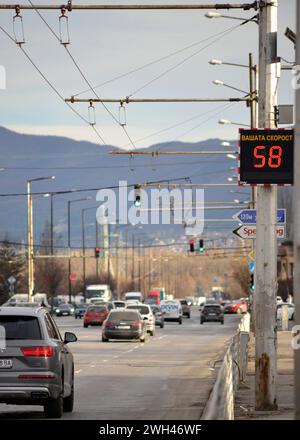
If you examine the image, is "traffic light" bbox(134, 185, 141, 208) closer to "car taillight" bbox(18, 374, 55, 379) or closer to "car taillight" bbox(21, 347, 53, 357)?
"car taillight" bbox(21, 347, 53, 357)

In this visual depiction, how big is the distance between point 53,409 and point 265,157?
17.2 ft

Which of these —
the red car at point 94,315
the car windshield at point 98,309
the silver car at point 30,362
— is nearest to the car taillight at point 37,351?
the silver car at point 30,362

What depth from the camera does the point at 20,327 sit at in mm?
22688

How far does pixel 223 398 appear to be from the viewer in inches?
598

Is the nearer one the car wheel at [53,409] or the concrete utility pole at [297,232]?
the concrete utility pole at [297,232]

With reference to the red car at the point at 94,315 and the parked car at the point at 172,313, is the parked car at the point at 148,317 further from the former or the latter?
the parked car at the point at 172,313

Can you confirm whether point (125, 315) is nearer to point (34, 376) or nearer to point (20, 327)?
point (20, 327)

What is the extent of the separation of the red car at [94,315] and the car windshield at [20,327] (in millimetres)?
60271

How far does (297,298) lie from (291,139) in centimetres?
826

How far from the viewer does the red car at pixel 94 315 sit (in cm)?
8319

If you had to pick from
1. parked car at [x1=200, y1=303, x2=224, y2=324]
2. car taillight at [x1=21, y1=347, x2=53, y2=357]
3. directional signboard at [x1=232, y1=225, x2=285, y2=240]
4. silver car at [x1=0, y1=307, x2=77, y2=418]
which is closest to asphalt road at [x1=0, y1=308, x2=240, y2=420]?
silver car at [x1=0, y1=307, x2=77, y2=418]
